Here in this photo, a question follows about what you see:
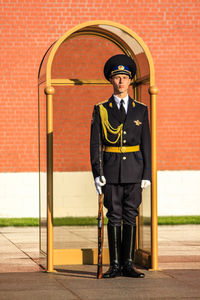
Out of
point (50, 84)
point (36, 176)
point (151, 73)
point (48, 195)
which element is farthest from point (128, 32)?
point (36, 176)

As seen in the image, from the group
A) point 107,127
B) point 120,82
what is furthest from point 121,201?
point 120,82

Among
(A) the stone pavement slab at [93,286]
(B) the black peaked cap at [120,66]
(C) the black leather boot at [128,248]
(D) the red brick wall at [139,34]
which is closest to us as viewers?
(A) the stone pavement slab at [93,286]

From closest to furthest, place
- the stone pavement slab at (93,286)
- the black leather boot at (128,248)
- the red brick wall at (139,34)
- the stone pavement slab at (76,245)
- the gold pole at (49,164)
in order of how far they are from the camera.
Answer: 1. the stone pavement slab at (93,286)
2. the black leather boot at (128,248)
3. the gold pole at (49,164)
4. the stone pavement slab at (76,245)
5. the red brick wall at (139,34)

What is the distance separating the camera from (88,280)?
670 cm

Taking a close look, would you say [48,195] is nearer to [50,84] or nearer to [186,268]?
[50,84]

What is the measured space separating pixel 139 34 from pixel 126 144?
312 inches

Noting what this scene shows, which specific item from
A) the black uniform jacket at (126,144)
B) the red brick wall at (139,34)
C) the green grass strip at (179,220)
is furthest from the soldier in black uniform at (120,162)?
the red brick wall at (139,34)

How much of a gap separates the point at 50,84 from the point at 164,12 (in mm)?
7858

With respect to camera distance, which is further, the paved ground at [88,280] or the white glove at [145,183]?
the white glove at [145,183]

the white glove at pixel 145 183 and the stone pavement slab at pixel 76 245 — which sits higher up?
the white glove at pixel 145 183

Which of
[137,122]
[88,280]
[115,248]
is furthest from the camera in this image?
[137,122]

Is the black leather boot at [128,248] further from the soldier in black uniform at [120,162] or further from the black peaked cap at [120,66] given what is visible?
the black peaked cap at [120,66]

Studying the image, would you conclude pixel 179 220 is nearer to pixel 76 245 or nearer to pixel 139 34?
Result: pixel 139 34

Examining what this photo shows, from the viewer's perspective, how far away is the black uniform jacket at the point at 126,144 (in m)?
6.88
